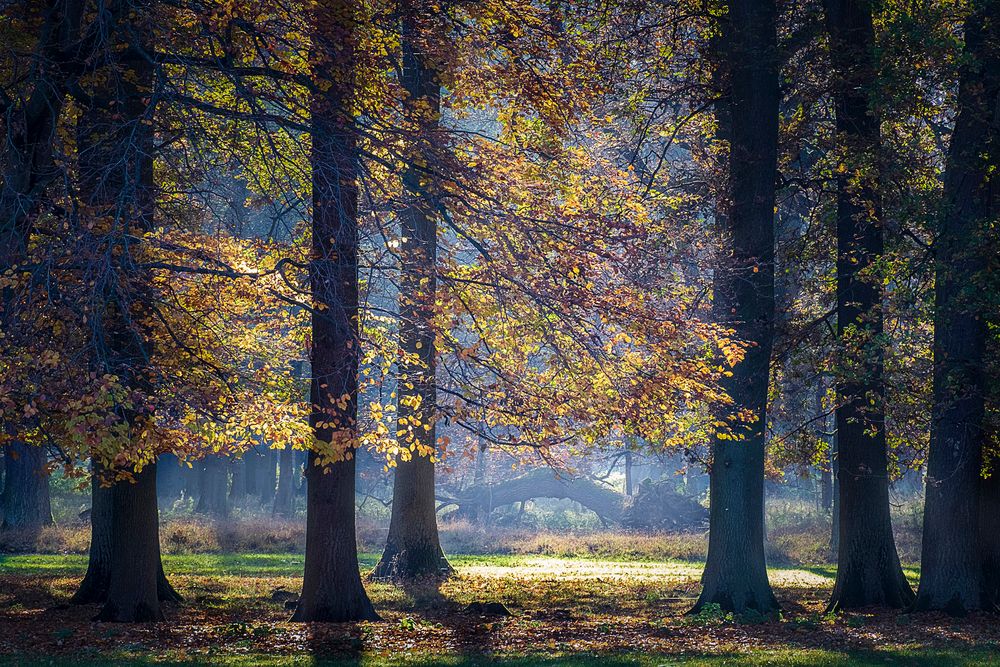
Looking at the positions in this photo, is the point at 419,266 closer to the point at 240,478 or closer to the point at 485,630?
the point at 485,630

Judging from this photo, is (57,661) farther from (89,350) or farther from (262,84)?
(262,84)

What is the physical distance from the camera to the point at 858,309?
58.2 feet

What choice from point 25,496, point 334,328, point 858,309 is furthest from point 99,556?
point 25,496

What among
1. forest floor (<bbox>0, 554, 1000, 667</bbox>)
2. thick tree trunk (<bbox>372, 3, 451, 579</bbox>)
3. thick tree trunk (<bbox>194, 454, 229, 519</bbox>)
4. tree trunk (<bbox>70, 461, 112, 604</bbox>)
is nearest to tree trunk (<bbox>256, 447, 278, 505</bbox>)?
thick tree trunk (<bbox>194, 454, 229, 519</bbox>)

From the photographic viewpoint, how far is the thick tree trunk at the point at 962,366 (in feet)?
50.2

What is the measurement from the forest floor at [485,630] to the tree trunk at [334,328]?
0.70 meters

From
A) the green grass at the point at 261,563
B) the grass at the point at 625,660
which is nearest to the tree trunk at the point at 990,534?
the grass at the point at 625,660

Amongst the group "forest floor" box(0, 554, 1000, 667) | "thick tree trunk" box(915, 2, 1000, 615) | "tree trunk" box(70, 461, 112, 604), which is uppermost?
"thick tree trunk" box(915, 2, 1000, 615)

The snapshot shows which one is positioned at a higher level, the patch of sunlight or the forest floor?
the forest floor

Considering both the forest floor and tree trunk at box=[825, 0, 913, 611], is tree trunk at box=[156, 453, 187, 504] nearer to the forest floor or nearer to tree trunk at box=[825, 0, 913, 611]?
the forest floor

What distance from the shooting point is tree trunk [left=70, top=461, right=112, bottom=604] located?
16136 millimetres

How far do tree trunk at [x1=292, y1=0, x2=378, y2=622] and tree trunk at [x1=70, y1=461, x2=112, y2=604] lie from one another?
3896 millimetres

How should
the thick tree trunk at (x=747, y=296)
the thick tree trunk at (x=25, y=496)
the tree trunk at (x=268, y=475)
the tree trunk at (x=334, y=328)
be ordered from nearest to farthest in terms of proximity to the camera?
the tree trunk at (x=334, y=328) → the thick tree trunk at (x=747, y=296) → the thick tree trunk at (x=25, y=496) → the tree trunk at (x=268, y=475)

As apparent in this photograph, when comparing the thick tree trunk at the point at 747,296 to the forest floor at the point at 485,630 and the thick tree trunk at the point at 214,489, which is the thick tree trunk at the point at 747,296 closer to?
the forest floor at the point at 485,630
